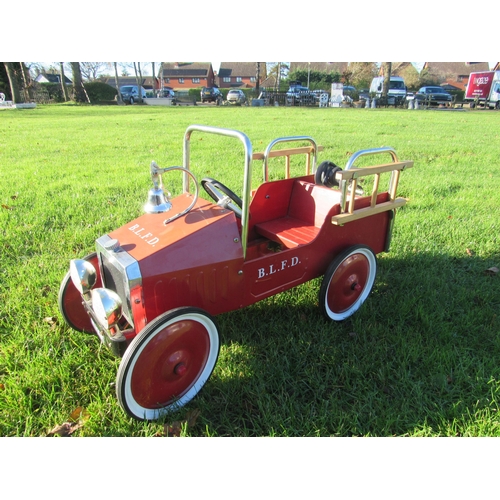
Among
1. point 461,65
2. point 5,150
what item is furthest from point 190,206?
point 461,65

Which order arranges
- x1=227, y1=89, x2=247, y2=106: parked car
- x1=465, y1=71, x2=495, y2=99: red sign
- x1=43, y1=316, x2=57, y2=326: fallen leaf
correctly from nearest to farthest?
x1=43, y1=316, x2=57, y2=326: fallen leaf
x1=465, y1=71, x2=495, y2=99: red sign
x1=227, y1=89, x2=247, y2=106: parked car

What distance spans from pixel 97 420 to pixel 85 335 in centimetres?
73

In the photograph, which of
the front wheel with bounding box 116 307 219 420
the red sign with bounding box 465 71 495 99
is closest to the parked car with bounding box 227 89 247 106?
the red sign with bounding box 465 71 495 99

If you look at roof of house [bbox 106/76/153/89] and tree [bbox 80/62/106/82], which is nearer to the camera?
tree [bbox 80/62/106/82]

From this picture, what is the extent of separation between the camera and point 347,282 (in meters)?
2.76

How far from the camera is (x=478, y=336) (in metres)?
2.55

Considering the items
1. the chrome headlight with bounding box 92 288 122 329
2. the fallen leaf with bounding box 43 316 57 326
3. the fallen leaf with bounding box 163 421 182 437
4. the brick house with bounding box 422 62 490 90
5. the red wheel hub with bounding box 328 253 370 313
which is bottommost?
the fallen leaf with bounding box 163 421 182 437

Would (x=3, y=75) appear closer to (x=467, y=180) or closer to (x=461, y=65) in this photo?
(x=467, y=180)

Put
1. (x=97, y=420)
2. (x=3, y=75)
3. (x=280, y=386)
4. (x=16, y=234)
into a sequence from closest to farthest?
(x=97, y=420) < (x=280, y=386) < (x=16, y=234) < (x=3, y=75)

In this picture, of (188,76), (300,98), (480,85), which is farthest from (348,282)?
(188,76)

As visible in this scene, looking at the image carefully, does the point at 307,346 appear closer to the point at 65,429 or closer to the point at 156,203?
the point at 156,203

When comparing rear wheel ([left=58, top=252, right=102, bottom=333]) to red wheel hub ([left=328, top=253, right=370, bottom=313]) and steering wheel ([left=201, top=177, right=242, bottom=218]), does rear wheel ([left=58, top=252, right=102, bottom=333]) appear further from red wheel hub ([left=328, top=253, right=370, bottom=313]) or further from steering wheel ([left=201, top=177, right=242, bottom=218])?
red wheel hub ([left=328, top=253, right=370, bottom=313])

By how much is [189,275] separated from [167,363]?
0.48 meters

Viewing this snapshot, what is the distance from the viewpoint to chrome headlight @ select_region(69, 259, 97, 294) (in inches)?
82.4
